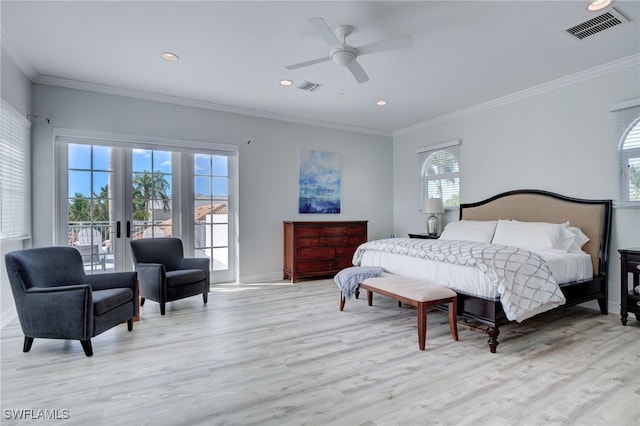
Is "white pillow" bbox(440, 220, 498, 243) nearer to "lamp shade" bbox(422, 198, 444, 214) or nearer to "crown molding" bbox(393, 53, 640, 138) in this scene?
"lamp shade" bbox(422, 198, 444, 214)

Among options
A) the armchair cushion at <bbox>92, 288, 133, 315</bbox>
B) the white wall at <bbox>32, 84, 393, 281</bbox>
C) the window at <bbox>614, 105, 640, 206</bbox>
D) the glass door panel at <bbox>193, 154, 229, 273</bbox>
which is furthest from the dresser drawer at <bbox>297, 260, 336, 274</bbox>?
the window at <bbox>614, 105, 640, 206</bbox>

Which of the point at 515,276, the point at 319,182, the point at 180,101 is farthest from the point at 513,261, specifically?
the point at 180,101

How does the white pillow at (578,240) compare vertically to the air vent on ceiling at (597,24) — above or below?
below

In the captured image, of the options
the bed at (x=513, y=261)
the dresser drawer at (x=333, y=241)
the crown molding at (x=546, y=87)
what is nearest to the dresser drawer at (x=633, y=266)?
the bed at (x=513, y=261)

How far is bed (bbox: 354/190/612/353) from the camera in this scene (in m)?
2.72

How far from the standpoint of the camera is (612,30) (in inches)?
118

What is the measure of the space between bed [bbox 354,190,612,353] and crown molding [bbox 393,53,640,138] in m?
1.35

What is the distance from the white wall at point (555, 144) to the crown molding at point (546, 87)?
32 mm

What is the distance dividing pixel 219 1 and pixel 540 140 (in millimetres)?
4248

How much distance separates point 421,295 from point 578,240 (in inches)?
93.7

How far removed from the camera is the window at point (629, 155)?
353 centimetres

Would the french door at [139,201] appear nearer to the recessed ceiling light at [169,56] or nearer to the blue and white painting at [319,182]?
the blue and white painting at [319,182]

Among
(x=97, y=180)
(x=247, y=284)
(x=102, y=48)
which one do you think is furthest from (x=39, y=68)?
(x=247, y=284)

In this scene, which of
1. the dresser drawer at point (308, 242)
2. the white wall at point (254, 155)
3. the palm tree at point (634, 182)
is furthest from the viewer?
the dresser drawer at point (308, 242)
